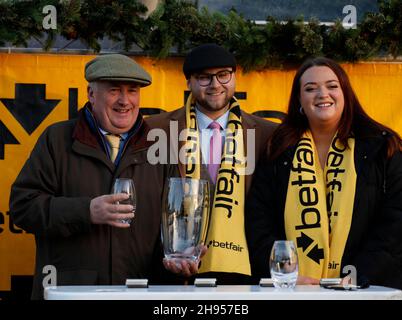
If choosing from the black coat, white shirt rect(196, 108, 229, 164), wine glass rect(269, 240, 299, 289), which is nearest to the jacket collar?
white shirt rect(196, 108, 229, 164)

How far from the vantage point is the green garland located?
511 centimetres

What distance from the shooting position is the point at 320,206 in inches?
175

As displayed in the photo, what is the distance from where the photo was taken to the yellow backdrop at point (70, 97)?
527 centimetres

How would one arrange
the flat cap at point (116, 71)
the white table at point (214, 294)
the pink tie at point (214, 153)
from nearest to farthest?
1. the white table at point (214, 294)
2. the flat cap at point (116, 71)
3. the pink tie at point (214, 153)

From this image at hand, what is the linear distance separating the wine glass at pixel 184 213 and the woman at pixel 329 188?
30.6 inches

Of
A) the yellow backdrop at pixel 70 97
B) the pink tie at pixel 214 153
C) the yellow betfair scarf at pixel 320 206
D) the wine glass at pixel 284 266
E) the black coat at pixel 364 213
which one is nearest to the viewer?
the wine glass at pixel 284 266

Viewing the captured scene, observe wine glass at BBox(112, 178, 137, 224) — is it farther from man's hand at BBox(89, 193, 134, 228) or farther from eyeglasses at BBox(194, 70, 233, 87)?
eyeglasses at BBox(194, 70, 233, 87)

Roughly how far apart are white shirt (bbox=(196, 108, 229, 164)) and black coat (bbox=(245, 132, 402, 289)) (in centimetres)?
30

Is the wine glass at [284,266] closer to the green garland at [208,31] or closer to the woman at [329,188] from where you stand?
the woman at [329,188]

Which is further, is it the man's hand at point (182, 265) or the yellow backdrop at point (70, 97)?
the yellow backdrop at point (70, 97)

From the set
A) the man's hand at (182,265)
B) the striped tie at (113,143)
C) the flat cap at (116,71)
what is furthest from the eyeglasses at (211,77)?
the man's hand at (182,265)

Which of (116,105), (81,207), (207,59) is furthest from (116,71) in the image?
(81,207)

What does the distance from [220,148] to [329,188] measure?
65 cm

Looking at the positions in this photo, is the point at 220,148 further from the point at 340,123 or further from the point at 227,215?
the point at 340,123
